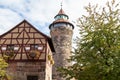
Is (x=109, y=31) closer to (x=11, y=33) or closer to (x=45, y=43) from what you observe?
(x=45, y=43)

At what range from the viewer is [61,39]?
4009 centimetres

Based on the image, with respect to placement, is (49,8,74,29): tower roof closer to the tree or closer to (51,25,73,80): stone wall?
(51,25,73,80): stone wall

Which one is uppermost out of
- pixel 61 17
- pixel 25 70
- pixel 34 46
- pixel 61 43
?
pixel 61 17

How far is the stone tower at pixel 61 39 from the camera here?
39250 millimetres

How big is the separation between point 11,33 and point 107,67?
1357 cm

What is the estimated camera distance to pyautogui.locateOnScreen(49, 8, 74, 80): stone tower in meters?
39.2

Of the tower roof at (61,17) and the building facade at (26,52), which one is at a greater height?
the tower roof at (61,17)

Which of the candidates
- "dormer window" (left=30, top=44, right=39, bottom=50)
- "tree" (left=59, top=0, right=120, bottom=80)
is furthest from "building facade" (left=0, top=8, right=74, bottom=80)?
"tree" (left=59, top=0, right=120, bottom=80)

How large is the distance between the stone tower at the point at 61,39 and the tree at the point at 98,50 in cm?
2173

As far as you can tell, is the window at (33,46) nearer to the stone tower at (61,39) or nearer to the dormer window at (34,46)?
the dormer window at (34,46)

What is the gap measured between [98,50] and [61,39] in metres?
24.0

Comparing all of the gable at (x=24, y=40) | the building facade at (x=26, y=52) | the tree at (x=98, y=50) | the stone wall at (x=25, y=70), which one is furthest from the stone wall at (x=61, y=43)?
the tree at (x=98, y=50)

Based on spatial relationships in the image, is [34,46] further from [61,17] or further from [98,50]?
[61,17]

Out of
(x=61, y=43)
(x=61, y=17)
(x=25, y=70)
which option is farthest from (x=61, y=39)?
(x=25, y=70)
